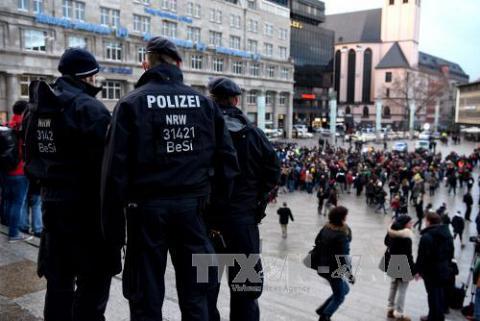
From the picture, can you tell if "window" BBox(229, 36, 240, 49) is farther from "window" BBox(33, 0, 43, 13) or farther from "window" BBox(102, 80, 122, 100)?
"window" BBox(33, 0, 43, 13)

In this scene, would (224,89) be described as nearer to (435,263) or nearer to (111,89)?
(435,263)

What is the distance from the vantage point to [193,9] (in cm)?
5184

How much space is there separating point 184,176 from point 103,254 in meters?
0.92

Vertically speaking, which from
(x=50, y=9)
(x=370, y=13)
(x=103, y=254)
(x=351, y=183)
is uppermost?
(x=370, y=13)

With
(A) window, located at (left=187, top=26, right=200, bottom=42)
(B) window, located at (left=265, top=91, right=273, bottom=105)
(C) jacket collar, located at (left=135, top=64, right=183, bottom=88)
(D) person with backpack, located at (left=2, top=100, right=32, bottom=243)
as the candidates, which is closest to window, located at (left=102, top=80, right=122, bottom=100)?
(A) window, located at (left=187, top=26, right=200, bottom=42)

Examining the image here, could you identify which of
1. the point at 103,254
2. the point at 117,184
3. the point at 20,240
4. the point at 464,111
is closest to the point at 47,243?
the point at 103,254

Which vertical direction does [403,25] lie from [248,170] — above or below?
above

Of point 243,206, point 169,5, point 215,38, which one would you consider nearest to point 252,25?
point 215,38

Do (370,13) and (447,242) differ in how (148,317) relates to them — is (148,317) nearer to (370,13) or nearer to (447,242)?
(447,242)

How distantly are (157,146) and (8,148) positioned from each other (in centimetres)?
398

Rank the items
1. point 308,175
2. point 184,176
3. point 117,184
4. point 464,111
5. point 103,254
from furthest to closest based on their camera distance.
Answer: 1. point 464,111
2. point 308,175
3. point 103,254
4. point 184,176
5. point 117,184

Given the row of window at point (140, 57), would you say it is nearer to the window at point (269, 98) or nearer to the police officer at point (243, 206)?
the window at point (269, 98)

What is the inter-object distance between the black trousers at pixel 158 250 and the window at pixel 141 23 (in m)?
47.1

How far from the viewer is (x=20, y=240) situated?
609 centimetres
